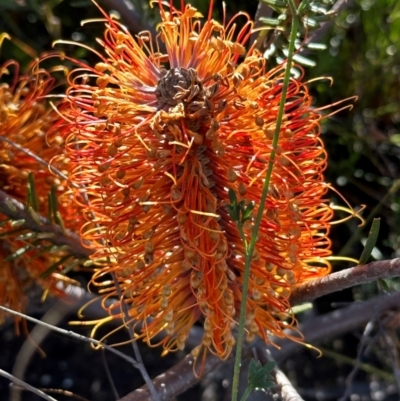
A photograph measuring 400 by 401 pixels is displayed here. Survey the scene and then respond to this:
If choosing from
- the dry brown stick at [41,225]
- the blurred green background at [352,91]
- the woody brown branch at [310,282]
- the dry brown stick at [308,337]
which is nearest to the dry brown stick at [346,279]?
the woody brown branch at [310,282]

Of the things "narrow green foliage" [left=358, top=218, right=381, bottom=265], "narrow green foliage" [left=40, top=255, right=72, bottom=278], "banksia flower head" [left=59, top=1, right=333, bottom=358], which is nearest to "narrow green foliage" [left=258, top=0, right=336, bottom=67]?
"banksia flower head" [left=59, top=1, right=333, bottom=358]

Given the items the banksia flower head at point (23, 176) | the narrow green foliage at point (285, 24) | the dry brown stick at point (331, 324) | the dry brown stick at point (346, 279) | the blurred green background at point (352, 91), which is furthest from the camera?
the blurred green background at point (352, 91)

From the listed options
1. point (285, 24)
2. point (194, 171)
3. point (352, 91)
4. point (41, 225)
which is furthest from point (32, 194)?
point (352, 91)

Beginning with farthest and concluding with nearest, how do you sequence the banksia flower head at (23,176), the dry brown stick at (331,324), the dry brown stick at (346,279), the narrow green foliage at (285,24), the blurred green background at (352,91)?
the blurred green background at (352,91), the dry brown stick at (331,324), the banksia flower head at (23,176), the narrow green foliage at (285,24), the dry brown stick at (346,279)

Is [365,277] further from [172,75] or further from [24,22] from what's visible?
[24,22]

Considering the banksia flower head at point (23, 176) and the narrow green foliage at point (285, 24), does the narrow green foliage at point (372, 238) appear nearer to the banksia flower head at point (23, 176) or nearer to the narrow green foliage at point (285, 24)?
the narrow green foliage at point (285, 24)
